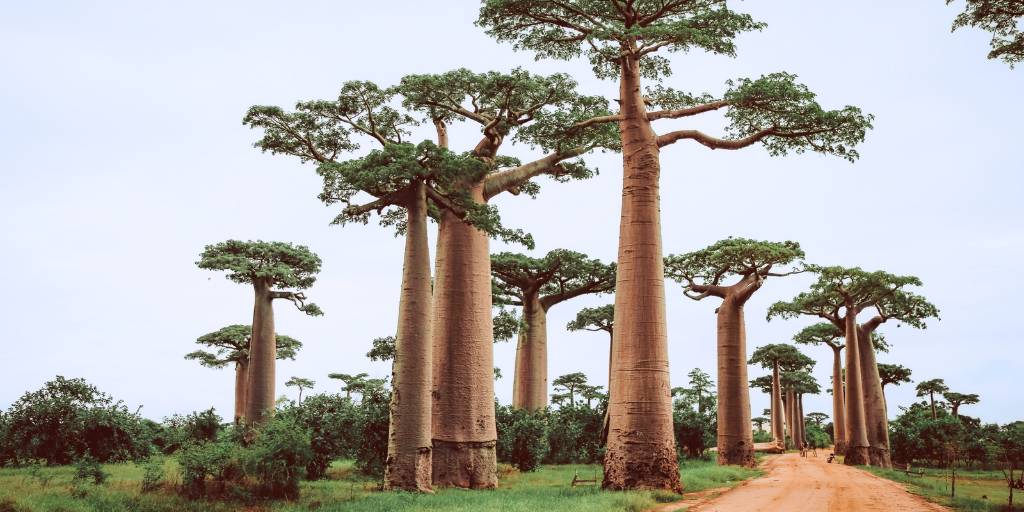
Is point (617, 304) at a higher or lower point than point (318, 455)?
higher

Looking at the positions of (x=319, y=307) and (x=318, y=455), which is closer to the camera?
(x=318, y=455)

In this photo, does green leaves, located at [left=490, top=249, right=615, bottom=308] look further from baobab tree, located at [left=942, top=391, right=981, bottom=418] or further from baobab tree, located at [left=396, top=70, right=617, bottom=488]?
baobab tree, located at [left=942, top=391, right=981, bottom=418]

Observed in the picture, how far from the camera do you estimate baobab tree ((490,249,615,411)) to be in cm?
2400

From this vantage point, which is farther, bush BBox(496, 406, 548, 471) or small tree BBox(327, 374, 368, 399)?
small tree BBox(327, 374, 368, 399)

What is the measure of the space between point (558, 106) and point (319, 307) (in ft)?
44.1

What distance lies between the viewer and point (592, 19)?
1550cm

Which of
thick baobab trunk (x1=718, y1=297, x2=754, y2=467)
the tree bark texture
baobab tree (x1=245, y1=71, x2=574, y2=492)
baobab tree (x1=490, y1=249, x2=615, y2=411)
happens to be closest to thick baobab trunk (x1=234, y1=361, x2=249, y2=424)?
baobab tree (x1=490, y1=249, x2=615, y2=411)

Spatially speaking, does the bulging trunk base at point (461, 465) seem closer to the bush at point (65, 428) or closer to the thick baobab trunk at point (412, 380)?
the thick baobab trunk at point (412, 380)

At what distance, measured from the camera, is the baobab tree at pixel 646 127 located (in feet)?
41.3

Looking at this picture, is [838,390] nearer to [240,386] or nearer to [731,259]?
[731,259]

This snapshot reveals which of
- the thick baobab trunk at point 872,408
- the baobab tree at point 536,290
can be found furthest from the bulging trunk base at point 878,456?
the baobab tree at point 536,290

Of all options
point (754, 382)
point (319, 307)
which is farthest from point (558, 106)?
point (754, 382)

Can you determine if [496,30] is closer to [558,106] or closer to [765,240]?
[558,106]

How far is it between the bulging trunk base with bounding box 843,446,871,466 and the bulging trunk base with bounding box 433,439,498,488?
56.1 ft
